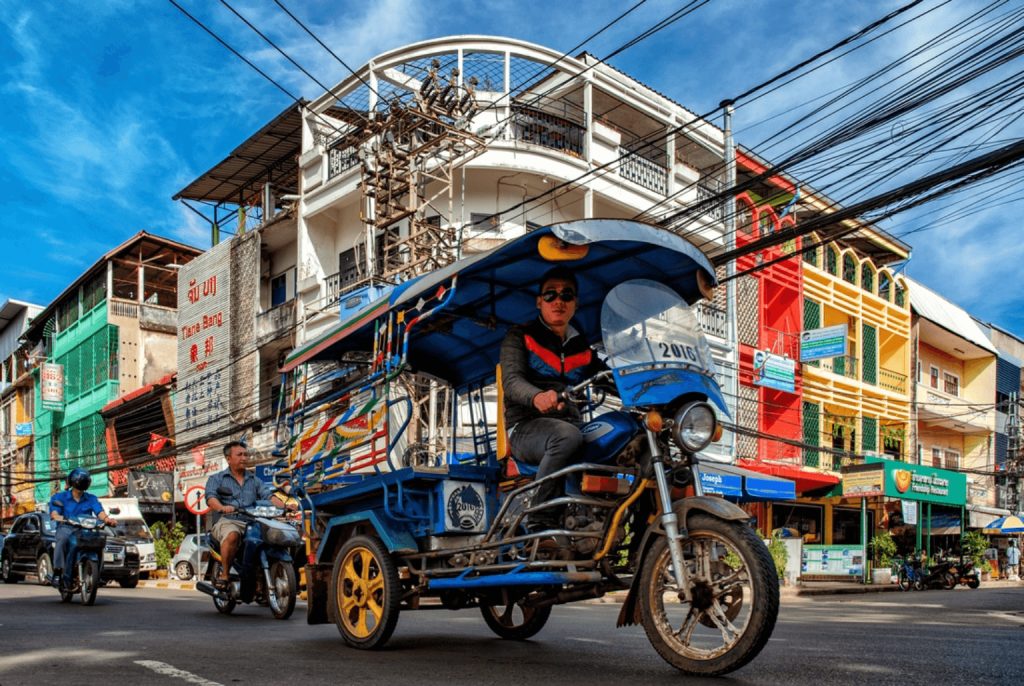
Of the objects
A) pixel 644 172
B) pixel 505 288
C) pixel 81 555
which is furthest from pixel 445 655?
pixel 644 172

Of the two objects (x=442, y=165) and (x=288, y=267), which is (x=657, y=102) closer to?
(x=442, y=165)

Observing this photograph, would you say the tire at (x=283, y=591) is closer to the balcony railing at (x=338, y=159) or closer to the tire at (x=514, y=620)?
the tire at (x=514, y=620)

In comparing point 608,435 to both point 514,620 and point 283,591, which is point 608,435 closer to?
point 514,620

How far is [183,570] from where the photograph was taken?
2506 cm

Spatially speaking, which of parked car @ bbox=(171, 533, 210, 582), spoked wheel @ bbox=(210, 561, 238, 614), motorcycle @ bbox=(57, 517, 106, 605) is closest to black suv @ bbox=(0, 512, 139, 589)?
motorcycle @ bbox=(57, 517, 106, 605)

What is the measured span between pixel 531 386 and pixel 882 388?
3111cm

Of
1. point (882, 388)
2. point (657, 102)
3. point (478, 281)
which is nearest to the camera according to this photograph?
point (478, 281)

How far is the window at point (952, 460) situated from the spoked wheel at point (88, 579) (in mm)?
36092

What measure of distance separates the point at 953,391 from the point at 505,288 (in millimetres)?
39102

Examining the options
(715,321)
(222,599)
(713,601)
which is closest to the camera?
(713,601)

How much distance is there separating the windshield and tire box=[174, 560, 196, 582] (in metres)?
22.0

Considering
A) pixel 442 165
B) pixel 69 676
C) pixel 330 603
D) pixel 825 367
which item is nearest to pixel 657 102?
pixel 442 165

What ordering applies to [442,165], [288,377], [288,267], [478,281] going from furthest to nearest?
[288,267] → [442,165] → [288,377] → [478,281]

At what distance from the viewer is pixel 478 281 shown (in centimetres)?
647
